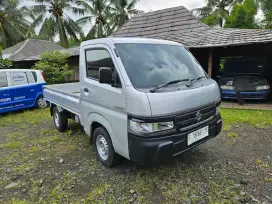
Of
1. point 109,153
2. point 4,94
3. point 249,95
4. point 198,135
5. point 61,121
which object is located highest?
point 198,135

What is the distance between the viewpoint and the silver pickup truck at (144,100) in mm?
2238

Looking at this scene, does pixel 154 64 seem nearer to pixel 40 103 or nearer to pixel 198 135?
pixel 198 135

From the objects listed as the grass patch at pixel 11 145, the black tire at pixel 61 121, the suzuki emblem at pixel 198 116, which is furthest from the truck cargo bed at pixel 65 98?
the suzuki emblem at pixel 198 116

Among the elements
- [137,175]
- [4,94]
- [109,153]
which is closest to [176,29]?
[4,94]

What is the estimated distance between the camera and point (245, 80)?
7.18m

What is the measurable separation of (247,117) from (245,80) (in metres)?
2.20

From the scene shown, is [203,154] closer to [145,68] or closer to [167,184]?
[167,184]

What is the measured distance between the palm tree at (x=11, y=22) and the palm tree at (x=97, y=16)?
28.3 feet

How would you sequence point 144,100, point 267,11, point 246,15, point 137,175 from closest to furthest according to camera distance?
point 144,100
point 137,175
point 246,15
point 267,11

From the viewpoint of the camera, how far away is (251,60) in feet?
26.3

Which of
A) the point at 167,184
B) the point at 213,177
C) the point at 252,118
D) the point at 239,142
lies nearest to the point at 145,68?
the point at 167,184

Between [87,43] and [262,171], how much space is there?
3.61 metres

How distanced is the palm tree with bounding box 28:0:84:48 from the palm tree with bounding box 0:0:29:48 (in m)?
4.14

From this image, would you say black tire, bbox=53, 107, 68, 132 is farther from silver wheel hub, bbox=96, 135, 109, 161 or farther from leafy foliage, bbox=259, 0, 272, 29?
leafy foliage, bbox=259, 0, 272, 29
